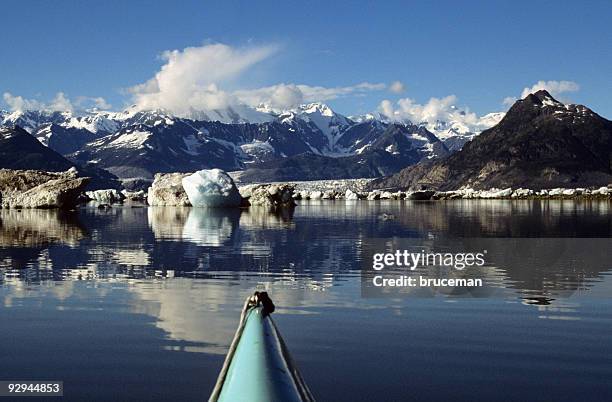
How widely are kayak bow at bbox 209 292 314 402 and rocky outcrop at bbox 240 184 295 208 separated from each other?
137m

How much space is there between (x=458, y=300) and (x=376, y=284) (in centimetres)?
529

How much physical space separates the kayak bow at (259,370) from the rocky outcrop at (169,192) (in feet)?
453

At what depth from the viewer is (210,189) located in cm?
13375

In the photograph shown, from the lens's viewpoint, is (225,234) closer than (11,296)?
No

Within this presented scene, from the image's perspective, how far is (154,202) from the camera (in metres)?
161

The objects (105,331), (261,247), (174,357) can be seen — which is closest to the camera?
(174,357)

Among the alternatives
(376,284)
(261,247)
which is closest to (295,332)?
(376,284)

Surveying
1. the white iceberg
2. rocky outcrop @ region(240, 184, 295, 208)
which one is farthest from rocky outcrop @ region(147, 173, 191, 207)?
the white iceberg

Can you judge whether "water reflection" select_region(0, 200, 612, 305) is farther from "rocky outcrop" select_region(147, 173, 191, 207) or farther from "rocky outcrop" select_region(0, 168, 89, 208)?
"rocky outcrop" select_region(147, 173, 191, 207)

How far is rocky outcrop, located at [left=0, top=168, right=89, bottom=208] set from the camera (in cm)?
12544

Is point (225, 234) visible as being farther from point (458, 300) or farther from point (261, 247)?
point (458, 300)

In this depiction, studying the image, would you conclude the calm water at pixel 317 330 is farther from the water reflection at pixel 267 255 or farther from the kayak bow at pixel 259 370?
the kayak bow at pixel 259 370

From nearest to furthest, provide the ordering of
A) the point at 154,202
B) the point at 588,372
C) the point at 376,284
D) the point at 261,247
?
1. the point at 588,372
2. the point at 376,284
3. the point at 261,247
4. the point at 154,202

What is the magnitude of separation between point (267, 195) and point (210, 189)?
2029 centimetres
